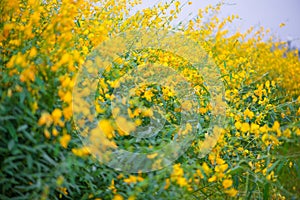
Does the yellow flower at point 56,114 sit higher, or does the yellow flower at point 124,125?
the yellow flower at point 124,125

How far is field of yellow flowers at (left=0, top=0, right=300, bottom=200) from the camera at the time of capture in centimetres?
162

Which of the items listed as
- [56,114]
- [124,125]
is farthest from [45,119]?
[124,125]

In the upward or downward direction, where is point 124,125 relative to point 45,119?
upward

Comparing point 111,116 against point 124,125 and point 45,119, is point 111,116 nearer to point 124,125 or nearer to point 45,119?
point 124,125

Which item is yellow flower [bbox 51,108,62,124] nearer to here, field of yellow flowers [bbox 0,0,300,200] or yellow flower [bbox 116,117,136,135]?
field of yellow flowers [bbox 0,0,300,200]

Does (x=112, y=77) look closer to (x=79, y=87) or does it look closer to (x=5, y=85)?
(x=79, y=87)

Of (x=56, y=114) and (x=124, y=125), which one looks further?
(x=124, y=125)

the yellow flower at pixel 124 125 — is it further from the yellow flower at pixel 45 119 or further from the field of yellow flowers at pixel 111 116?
the yellow flower at pixel 45 119

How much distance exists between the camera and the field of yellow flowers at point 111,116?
5.32 feet

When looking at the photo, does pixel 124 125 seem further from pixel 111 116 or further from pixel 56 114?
pixel 56 114

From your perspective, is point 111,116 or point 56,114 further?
point 111,116

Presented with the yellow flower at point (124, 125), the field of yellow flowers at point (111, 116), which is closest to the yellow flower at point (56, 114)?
the field of yellow flowers at point (111, 116)

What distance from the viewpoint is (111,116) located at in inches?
79.8

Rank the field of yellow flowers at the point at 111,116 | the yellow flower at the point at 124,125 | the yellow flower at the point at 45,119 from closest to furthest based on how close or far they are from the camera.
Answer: the yellow flower at the point at 45,119 < the field of yellow flowers at the point at 111,116 < the yellow flower at the point at 124,125
